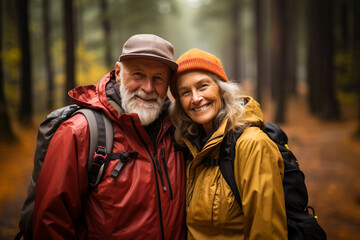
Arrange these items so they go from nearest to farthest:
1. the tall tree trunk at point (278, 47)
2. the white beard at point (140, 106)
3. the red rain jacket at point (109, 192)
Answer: the red rain jacket at point (109, 192), the white beard at point (140, 106), the tall tree trunk at point (278, 47)

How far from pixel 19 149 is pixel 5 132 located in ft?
2.15

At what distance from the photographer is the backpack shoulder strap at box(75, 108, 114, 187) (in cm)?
198

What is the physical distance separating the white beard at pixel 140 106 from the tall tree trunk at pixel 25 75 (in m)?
9.03

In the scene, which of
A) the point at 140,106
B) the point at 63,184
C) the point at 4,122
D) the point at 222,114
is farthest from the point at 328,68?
the point at 4,122

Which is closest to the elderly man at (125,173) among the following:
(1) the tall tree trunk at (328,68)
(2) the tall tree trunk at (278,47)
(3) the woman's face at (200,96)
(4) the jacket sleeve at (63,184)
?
(4) the jacket sleeve at (63,184)

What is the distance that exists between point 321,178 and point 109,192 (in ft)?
20.6

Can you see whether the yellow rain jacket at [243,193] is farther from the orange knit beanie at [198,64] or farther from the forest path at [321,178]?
the forest path at [321,178]

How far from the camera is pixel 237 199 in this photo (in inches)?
76.2

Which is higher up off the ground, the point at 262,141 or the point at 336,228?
the point at 262,141

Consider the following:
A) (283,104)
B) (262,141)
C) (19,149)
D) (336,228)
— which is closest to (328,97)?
(283,104)

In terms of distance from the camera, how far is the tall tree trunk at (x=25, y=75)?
357 inches

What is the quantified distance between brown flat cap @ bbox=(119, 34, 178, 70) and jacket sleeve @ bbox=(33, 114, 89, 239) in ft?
2.82

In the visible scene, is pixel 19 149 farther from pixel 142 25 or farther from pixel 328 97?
pixel 328 97

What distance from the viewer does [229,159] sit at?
6.75 feet
